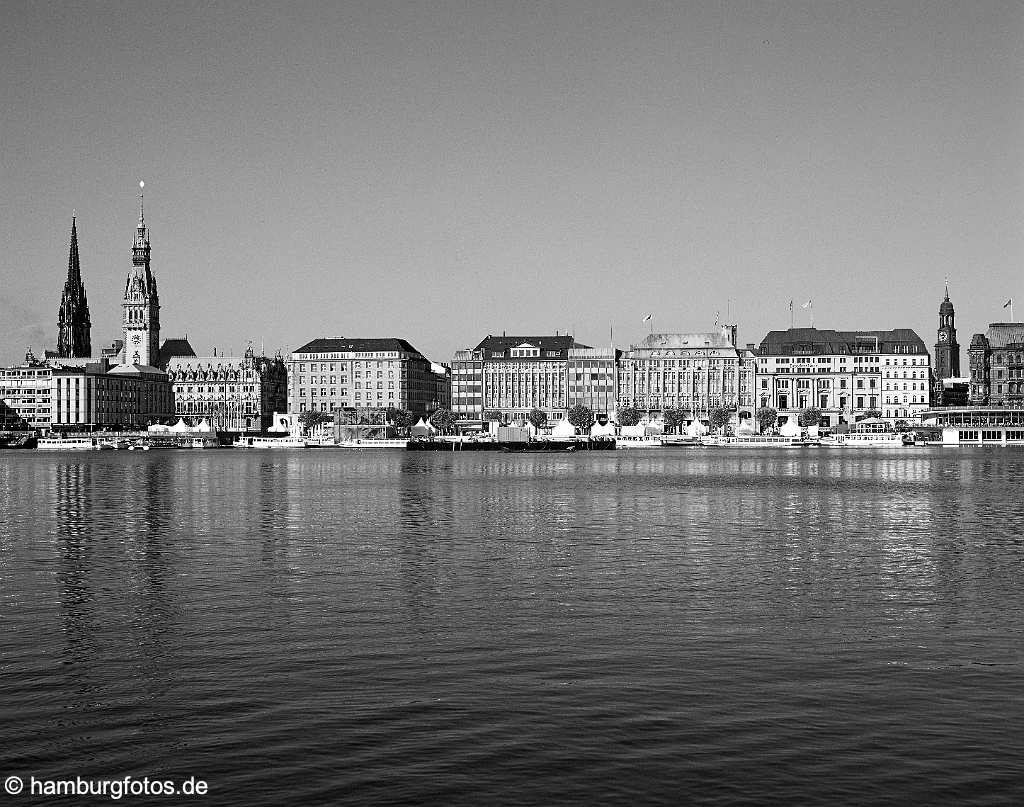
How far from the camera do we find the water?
758 inches

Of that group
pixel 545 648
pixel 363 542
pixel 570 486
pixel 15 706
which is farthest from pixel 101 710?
pixel 570 486

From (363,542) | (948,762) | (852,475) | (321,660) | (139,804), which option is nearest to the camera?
(139,804)

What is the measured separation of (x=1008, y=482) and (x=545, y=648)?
243ft

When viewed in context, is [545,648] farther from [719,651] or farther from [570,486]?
[570,486]

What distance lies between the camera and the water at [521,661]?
19250 mm

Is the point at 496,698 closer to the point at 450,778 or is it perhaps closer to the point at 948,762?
the point at 450,778

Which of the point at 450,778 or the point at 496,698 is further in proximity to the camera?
the point at 496,698

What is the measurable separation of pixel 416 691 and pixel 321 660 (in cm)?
343

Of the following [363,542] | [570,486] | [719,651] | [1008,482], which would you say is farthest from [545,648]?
[1008,482]

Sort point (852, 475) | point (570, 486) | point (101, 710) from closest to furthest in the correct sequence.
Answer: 1. point (101, 710)
2. point (570, 486)
3. point (852, 475)

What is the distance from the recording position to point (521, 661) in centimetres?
2619

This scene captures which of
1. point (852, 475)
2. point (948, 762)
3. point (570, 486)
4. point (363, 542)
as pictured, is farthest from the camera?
point (852, 475)

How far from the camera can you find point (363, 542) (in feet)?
162

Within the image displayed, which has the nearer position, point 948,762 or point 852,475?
point 948,762
